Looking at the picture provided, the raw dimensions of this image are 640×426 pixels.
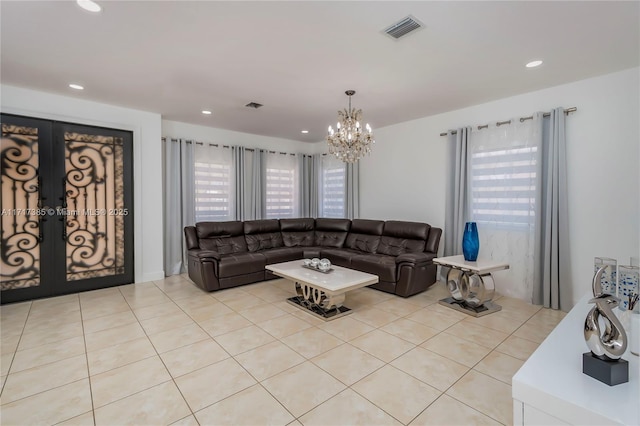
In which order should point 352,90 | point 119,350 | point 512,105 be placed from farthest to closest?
point 512,105 < point 352,90 < point 119,350

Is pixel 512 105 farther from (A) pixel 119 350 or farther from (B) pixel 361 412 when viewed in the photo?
(A) pixel 119 350

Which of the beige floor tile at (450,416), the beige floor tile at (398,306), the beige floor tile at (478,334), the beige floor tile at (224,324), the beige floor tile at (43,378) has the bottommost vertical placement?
the beige floor tile at (450,416)

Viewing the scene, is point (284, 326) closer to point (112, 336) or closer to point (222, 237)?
point (112, 336)

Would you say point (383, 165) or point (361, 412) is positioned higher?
point (383, 165)

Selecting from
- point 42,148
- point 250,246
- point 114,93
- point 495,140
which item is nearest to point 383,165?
point 495,140

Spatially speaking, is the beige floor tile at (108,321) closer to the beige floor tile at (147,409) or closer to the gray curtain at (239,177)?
the beige floor tile at (147,409)

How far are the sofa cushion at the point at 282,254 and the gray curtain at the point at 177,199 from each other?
61.1 inches

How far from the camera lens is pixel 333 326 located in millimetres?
3154

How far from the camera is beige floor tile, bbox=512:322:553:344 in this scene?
113 inches

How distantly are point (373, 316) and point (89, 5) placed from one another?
3712 millimetres

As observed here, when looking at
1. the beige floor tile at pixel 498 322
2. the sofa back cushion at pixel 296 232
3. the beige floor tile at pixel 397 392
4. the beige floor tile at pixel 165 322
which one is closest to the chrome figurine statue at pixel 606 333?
the beige floor tile at pixel 397 392

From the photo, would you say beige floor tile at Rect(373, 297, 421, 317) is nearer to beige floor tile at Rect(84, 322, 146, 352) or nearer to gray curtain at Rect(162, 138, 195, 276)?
beige floor tile at Rect(84, 322, 146, 352)

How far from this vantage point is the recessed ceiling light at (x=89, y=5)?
83.0 inches

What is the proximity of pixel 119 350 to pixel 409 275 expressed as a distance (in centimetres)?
324
